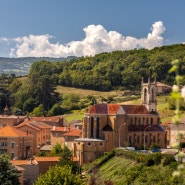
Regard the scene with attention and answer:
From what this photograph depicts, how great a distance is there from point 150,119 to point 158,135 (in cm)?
332

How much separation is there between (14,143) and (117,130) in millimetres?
15958

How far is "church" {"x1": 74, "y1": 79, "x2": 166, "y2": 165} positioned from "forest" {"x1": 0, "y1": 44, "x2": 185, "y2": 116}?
50.9 meters

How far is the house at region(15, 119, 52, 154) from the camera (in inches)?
3556

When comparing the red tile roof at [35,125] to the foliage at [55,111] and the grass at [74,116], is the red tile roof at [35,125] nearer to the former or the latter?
the grass at [74,116]

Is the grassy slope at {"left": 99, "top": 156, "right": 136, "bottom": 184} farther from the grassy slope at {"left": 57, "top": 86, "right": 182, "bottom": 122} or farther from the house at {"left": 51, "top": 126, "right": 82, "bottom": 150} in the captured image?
the grassy slope at {"left": 57, "top": 86, "right": 182, "bottom": 122}

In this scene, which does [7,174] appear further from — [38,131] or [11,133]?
[38,131]

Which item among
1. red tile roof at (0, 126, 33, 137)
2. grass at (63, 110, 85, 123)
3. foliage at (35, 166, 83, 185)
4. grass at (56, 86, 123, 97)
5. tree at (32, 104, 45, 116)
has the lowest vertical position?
foliage at (35, 166, 83, 185)

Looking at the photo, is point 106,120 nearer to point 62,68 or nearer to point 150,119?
point 150,119

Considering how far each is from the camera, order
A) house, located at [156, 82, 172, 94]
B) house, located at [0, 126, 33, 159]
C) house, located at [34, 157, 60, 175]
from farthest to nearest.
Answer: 1. house, located at [156, 82, 172, 94]
2. house, located at [0, 126, 33, 159]
3. house, located at [34, 157, 60, 175]

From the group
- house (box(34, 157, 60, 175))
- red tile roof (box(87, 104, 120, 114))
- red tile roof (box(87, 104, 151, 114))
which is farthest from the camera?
red tile roof (box(87, 104, 151, 114))

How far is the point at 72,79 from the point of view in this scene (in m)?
169

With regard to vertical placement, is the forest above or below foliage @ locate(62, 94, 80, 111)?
above

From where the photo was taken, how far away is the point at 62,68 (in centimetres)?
19088

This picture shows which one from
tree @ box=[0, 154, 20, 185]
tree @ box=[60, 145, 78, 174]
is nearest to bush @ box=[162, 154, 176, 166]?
tree @ box=[60, 145, 78, 174]
